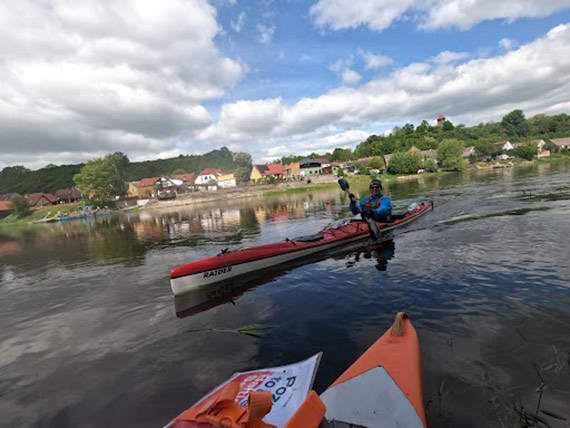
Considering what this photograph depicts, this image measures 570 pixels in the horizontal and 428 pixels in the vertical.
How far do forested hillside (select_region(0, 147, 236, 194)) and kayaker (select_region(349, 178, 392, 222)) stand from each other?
146 metres

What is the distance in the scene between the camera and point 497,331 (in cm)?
593

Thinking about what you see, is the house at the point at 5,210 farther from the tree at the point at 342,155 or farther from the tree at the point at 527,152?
the tree at the point at 527,152

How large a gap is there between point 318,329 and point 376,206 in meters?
9.73

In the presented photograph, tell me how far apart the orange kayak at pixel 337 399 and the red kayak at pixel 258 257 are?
5594mm

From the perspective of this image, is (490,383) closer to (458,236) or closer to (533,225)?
(458,236)

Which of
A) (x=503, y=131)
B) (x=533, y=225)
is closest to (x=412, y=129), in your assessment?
(x=503, y=131)

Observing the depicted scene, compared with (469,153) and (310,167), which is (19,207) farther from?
(469,153)

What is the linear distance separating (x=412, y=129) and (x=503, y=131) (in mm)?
53189

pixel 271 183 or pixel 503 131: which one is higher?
pixel 503 131

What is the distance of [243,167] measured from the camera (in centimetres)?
11056

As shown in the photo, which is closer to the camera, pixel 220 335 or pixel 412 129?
pixel 220 335

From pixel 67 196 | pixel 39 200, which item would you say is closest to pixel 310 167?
pixel 67 196

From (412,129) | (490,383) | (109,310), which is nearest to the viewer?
(490,383)

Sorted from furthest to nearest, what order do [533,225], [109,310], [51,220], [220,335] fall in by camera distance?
[51,220], [533,225], [109,310], [220,335]
